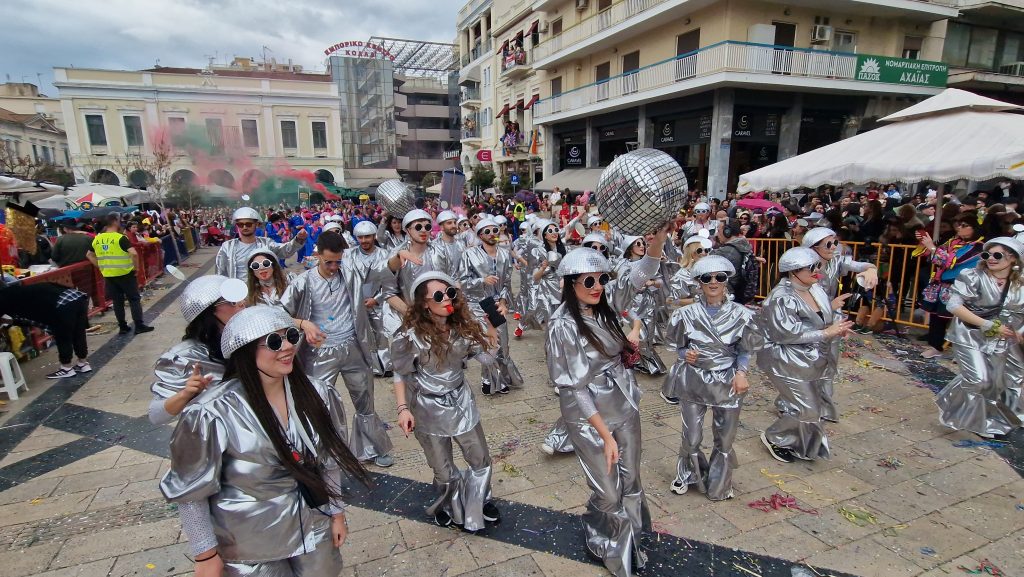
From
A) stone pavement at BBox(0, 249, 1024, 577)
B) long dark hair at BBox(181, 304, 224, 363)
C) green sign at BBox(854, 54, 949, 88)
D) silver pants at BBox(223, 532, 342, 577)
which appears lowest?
stone pavement at BBox(0, 249, 1024, 577)

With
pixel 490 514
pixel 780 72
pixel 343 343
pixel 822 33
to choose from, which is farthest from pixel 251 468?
pixel 822 33

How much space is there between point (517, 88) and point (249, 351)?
104 ft

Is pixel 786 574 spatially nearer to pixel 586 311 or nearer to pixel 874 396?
pixel 586 311

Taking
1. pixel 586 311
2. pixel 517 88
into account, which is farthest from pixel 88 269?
pixel 517 88

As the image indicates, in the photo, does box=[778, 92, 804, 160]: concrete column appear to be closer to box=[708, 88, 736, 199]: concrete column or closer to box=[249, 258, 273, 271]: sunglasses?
box=[708, 88, 736, 199]: concrete column

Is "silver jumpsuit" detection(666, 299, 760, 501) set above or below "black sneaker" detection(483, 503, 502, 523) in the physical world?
above

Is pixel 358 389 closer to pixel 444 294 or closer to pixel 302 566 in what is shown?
pixel 444 294

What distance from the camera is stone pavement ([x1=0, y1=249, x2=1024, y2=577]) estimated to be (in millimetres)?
2939

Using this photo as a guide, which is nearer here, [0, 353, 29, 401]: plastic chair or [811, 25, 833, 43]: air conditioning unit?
[0, 353, 29, 401]: plastic chair

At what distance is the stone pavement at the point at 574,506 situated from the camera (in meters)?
2.94

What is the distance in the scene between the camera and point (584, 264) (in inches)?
105

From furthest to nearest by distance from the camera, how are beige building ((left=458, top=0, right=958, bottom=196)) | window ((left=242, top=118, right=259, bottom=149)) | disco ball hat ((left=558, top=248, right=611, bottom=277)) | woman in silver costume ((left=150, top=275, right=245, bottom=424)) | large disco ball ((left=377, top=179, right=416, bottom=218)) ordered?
window ((left=242, top=118, right=259, bottom=149)) < beige building ((left=458, top=0, right=958, bottom=196)) < large disco ball ((left=377, top=179, right=416, bottom=218)) < disco ball hat ((left=558, top=248, right=611, bottom=277)) < woman in silver costume ((left=150, top=275, right=245, bottom=424))

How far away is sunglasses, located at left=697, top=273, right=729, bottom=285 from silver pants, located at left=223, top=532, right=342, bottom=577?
2669 mm

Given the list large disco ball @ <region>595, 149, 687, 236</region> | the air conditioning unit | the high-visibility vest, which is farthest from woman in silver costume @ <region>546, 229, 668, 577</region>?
→ the air conditioning unit
